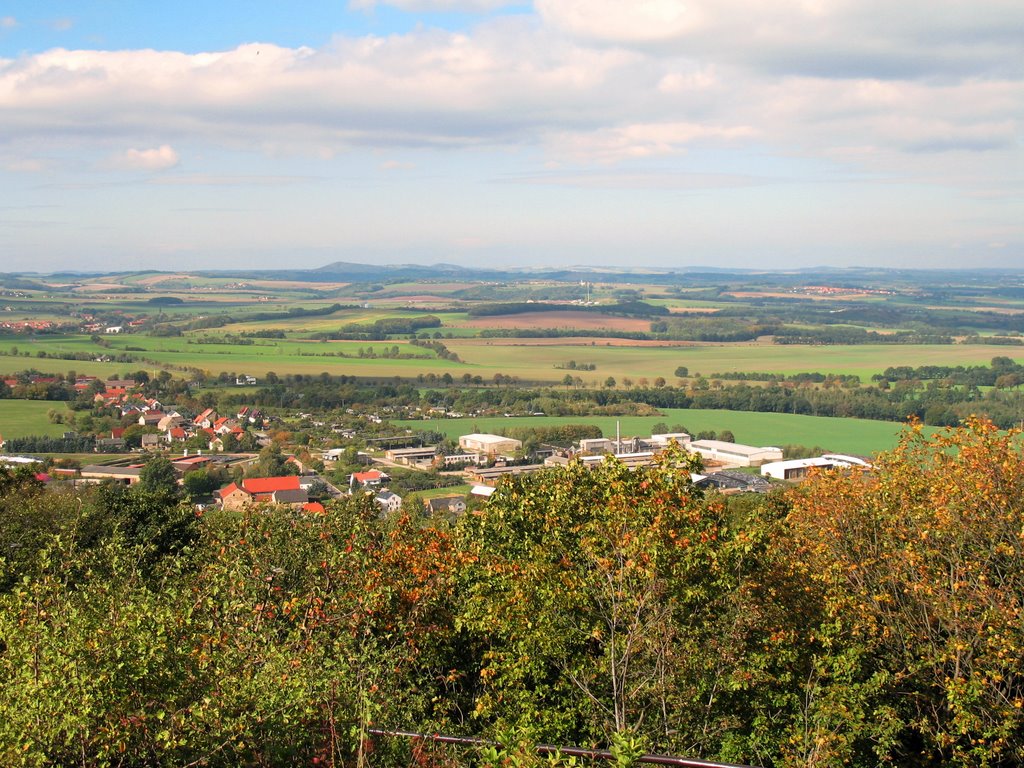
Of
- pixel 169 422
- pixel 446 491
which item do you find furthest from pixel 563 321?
pixel 446 491

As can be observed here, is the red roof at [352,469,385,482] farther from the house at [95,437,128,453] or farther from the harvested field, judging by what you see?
the harvested field

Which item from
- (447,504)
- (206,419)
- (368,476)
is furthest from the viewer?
(206,419)

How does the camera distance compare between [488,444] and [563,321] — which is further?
[563,321]

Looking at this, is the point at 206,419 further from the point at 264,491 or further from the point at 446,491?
the point at 264,491

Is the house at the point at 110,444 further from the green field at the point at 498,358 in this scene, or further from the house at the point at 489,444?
the green field at the point at 498,358

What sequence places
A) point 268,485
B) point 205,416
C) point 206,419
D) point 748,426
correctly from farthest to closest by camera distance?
1. point 205,416
2. point 748,426
3. point 206,419
4. point 268,485

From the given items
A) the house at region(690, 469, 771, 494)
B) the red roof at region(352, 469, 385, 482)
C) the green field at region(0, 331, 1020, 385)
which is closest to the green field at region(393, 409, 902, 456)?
the house at region(690, 469, 771, 494)
